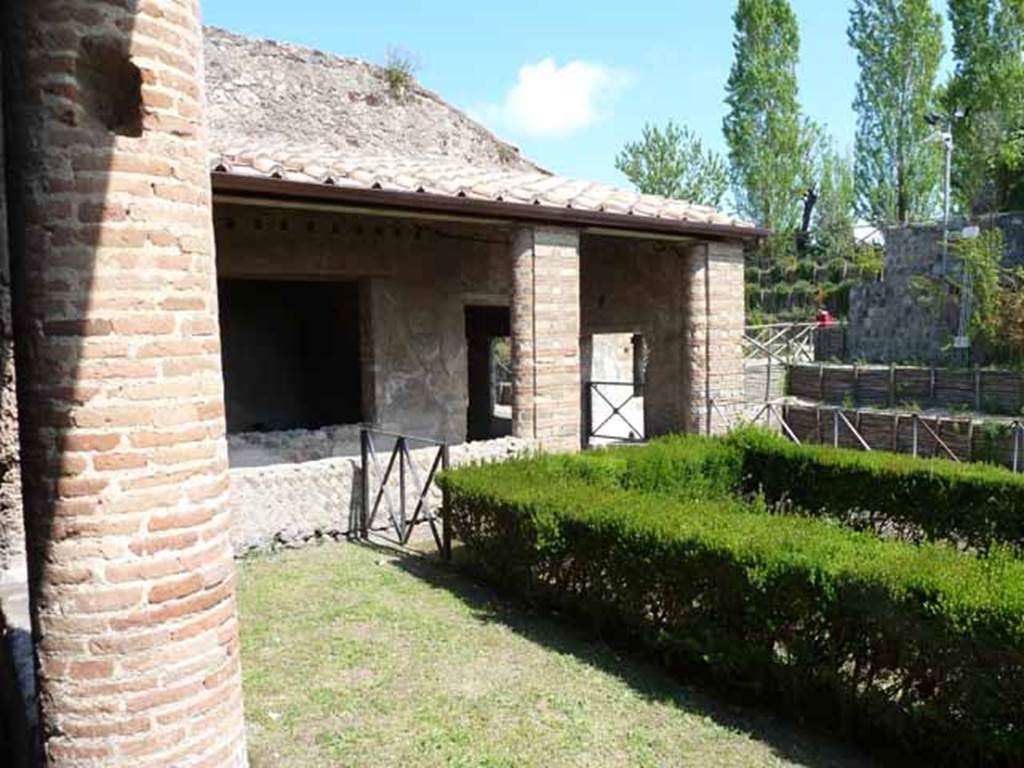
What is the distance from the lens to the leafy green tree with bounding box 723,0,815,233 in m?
36.8

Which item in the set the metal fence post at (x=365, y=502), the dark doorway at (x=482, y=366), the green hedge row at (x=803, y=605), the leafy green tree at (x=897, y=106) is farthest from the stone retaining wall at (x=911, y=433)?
the leafy green tree at (x=897, y=106)

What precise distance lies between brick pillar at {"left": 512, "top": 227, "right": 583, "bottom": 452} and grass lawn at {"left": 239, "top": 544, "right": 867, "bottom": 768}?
3.26 m

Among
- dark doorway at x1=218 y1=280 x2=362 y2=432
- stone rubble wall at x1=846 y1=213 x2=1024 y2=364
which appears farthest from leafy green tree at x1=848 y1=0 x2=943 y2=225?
dark doorway at x1=218 y1=280 x2=362 y2=432

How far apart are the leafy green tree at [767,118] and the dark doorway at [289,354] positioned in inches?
1114

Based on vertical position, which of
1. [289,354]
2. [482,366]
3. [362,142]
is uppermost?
[362,142]

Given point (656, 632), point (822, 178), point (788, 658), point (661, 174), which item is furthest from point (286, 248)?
point (822, 178)

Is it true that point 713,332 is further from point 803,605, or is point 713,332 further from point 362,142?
point 803,605

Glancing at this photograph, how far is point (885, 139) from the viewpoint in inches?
1387

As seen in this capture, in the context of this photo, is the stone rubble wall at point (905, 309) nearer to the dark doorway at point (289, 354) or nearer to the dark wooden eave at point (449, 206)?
the dark wooden eave at point (449, 206)

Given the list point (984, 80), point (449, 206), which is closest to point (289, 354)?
point (449, 206)

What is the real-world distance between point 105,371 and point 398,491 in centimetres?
612

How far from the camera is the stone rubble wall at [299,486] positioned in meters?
7.65

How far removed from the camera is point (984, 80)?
30266 mm

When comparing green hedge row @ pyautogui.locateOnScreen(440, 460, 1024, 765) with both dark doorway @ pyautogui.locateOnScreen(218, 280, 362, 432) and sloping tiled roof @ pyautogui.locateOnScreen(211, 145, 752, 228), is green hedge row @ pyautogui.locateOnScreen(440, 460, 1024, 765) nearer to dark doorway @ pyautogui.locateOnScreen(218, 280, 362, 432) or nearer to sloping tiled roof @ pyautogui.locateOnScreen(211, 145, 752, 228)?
sloping tiled roof @ pyautogui.locateOnScreen(211, 145, 752, 228)
